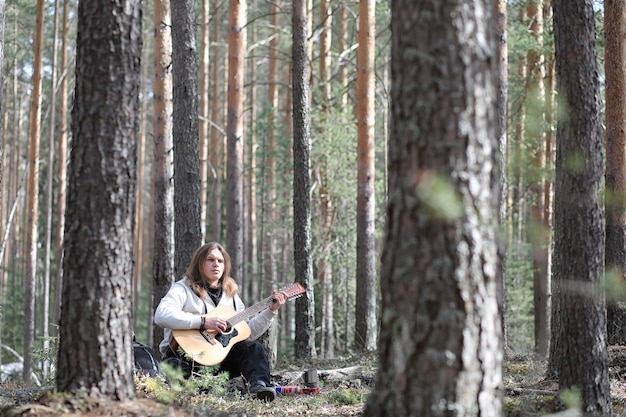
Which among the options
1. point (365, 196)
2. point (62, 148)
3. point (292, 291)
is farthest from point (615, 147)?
point (62, 148)

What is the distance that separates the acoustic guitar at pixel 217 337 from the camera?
669 cm

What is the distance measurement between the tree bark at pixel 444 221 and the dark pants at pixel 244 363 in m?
3.36

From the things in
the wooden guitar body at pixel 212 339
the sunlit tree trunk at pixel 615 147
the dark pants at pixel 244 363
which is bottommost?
the dark pants at pixel 244 363

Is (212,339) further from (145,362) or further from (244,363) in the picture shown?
(145,362)

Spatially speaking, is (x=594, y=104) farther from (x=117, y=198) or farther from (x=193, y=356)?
(x=193, y=356)

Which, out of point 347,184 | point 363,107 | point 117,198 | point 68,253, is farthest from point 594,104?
point 347,184

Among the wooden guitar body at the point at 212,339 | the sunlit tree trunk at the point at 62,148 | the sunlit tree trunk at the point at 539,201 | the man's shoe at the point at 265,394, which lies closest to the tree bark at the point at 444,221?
the man's shoe at the point at 265,394

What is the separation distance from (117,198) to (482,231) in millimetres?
1910

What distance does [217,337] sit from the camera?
687 centimetres

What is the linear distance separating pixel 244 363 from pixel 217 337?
330 millimetres

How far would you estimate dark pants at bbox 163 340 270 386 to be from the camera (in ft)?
21.9

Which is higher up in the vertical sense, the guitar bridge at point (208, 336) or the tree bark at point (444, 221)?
the tree bark at point (444, 221)

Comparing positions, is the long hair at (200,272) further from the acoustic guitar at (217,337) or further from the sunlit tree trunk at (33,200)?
the sunlit tree trunk at (33,200)

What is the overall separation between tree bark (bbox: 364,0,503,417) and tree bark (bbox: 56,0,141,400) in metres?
1.53
